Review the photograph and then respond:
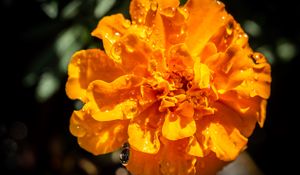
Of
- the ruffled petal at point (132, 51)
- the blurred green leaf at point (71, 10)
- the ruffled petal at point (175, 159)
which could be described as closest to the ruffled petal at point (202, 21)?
the ruffled petal at point (132, 51)

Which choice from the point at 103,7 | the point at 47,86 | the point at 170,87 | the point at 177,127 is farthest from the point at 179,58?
the point at 47,86

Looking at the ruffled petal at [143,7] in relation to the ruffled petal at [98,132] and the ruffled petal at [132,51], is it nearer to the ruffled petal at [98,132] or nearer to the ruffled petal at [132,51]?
the ruffled petal at [132,51]

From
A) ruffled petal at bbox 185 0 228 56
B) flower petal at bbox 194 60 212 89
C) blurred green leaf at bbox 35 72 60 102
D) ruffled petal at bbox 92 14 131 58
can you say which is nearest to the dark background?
blurred green leaf at bbox 35 72 60 102

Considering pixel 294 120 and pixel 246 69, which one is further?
pixel 294 120

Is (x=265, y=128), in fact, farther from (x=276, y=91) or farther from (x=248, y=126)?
(x=248, y=126)

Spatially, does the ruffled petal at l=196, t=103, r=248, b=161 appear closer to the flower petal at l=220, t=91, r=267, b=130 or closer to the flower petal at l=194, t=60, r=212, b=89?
the flower petal at l=220, t=91, r=267, b=130

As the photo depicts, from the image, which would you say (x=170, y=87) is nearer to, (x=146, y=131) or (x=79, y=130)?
(x=146, y=131)

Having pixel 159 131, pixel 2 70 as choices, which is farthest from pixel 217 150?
pixel 2 70
